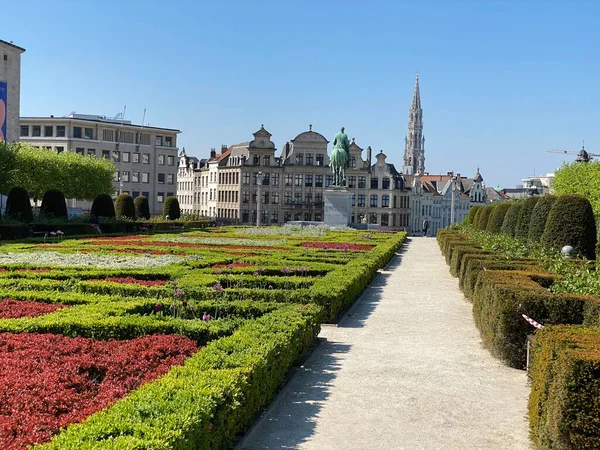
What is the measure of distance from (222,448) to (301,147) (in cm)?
8722

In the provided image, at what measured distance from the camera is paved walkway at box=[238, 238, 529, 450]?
7250 mm

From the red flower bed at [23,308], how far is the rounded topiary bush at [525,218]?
2061 centimetres

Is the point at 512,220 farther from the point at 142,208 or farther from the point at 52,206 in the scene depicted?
the point at 142,208

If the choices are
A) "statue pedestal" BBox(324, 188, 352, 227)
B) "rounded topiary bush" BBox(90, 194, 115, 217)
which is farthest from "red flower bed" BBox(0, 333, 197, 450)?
"statue pedestal" BBox(324, 188, 352, 227)

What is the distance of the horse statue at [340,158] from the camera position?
174ft

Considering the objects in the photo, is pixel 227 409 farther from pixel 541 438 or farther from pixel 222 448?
pixel 541 438

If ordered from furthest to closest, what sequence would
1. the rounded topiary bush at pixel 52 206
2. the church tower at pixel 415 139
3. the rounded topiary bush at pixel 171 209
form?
the church tower at pixel 415 139 < the rounded topiary bush at pixel 171 209 < the rounded topiary bush at pixel 52 206

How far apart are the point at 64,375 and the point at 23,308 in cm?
457

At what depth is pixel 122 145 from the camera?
93000mm

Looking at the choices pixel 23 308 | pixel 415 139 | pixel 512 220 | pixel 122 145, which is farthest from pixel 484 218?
pixel 415 139

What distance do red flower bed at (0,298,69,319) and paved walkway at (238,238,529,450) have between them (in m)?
4.47

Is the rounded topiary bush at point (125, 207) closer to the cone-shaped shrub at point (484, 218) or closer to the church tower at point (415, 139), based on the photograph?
the cone-shaped shrub at point (484, 218)

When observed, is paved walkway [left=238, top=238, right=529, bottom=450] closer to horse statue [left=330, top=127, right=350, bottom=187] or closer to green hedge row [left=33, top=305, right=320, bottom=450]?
green hedge row [left=33, top=305, right=320, bottom=450]

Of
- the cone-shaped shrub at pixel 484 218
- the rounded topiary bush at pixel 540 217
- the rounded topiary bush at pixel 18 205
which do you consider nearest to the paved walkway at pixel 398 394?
the rounded topiary bush at pixel 540 217
